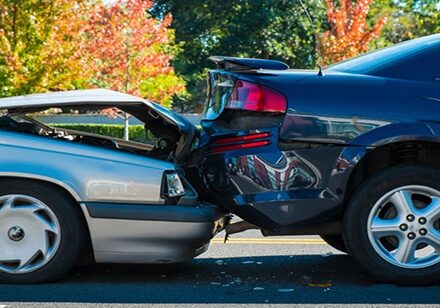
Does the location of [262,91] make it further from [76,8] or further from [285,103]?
[76,8]

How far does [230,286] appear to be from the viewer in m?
4.55

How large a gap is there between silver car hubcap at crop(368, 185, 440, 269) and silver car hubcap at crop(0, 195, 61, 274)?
6.36 ft

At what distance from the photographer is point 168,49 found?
34.2m

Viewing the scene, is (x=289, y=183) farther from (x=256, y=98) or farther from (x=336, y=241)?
(x=336, y=241)

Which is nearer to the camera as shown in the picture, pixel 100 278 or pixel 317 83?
pixel 317 83

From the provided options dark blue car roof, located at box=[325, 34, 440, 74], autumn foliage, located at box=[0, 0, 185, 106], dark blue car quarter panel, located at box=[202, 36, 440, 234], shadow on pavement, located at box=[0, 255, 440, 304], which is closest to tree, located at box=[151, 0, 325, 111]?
autumn foliage, located at box=[0, 0, 185, 106]

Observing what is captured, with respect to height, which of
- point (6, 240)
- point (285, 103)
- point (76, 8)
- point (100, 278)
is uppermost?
point (76, 8)

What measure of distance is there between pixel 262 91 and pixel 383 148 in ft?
2.76

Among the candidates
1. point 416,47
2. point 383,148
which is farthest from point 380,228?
point 416,47

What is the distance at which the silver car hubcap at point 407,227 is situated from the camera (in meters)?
4.39

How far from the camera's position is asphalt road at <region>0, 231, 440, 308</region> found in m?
4.16

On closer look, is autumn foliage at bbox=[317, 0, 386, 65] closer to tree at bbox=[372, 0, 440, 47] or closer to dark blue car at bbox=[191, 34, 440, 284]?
tree at bbox=[372, 0, 440, 47]

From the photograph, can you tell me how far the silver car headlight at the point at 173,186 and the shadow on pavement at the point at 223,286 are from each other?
581mm

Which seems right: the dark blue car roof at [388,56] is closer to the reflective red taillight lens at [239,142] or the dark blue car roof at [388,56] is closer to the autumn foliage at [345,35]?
the reflective red taillight lens at [239,142]
